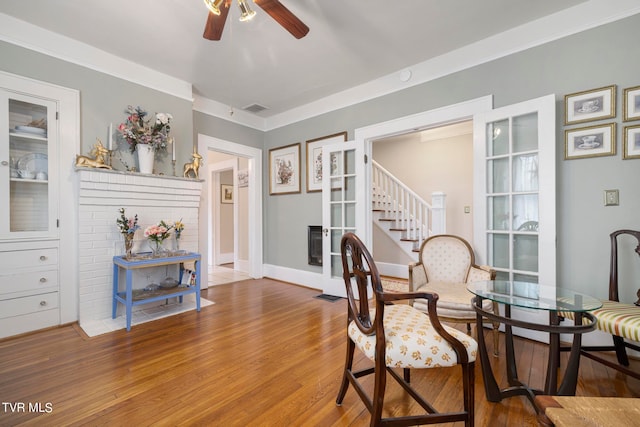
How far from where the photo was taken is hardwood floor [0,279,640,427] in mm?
1500

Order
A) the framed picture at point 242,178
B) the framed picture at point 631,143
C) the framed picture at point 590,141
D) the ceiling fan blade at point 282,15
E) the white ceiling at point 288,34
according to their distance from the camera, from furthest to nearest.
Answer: the framed picture at point 242,178 → the white ceiling at point 288,34 → the framed picture at point 590,141 → the framed picture at point 631,143 → the ceiling fan blade at point 282,15

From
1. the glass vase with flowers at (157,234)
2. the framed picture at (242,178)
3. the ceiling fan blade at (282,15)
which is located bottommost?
the glass vase with flowers at (157,234)

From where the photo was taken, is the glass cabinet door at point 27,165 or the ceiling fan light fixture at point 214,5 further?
the glass cabinet door at point 27,165

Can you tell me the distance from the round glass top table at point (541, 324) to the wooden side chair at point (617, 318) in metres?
0.14

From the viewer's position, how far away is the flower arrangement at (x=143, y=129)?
2984 millimetres

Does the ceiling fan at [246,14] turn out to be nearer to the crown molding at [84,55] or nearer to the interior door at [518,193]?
the crown molding at [84,55]

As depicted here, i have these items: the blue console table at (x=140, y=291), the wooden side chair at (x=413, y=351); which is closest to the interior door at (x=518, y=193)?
the wooden side chair at (x=413, y=351)

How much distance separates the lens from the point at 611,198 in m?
2.13

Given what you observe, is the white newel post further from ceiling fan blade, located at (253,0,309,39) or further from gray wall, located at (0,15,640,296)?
ceiling fan blade, located at (253,0,309,39)

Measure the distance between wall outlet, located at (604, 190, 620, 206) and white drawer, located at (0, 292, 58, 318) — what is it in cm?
495

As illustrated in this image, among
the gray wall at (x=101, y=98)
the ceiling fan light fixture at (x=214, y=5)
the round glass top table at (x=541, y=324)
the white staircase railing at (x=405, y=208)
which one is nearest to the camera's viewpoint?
the round glass top table at (x=541, y=324)

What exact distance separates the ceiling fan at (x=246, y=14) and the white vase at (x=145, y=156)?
1.64m

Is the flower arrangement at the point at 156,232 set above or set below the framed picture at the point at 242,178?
below

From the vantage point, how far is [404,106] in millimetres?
3291
